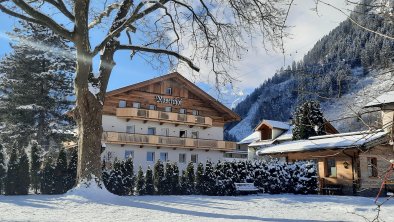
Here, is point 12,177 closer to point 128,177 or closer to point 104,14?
point 128,177

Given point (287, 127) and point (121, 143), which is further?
point (287, 127)

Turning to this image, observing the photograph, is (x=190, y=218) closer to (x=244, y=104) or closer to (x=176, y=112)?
(x=176, y=112)

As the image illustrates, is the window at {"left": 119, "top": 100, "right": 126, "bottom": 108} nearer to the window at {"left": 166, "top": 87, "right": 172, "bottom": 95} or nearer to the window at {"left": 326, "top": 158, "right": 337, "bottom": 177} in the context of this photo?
the window at {"left": 166, "top": 87, "right": 172, "bottom": 95}

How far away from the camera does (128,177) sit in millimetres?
21359

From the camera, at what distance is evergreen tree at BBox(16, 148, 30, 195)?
63.2ft

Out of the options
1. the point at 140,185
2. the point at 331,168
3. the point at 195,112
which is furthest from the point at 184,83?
the point at 140,185

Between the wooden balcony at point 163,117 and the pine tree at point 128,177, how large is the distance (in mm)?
15403

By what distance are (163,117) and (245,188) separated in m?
18.0

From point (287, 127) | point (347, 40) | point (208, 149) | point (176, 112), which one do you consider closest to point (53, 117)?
point (176, 112)

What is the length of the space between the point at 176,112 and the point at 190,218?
31420 millimetres

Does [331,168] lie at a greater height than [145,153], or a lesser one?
lesser

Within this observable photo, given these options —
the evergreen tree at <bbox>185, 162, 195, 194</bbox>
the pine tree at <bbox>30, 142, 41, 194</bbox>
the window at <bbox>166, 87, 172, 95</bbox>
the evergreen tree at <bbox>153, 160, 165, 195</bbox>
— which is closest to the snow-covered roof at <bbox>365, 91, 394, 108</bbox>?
the evergreen tree at <bbox>153, 160, 165, 195</bbox>

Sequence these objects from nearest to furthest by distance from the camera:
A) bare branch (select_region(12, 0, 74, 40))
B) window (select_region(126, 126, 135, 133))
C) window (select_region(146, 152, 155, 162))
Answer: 1. bare branch (select_region(12, 0, 74, 40))
2. window (select_region(126, 126, 135, 133))
3. window (select_region(146, 152, 155, 162))

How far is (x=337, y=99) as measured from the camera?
2.42m
